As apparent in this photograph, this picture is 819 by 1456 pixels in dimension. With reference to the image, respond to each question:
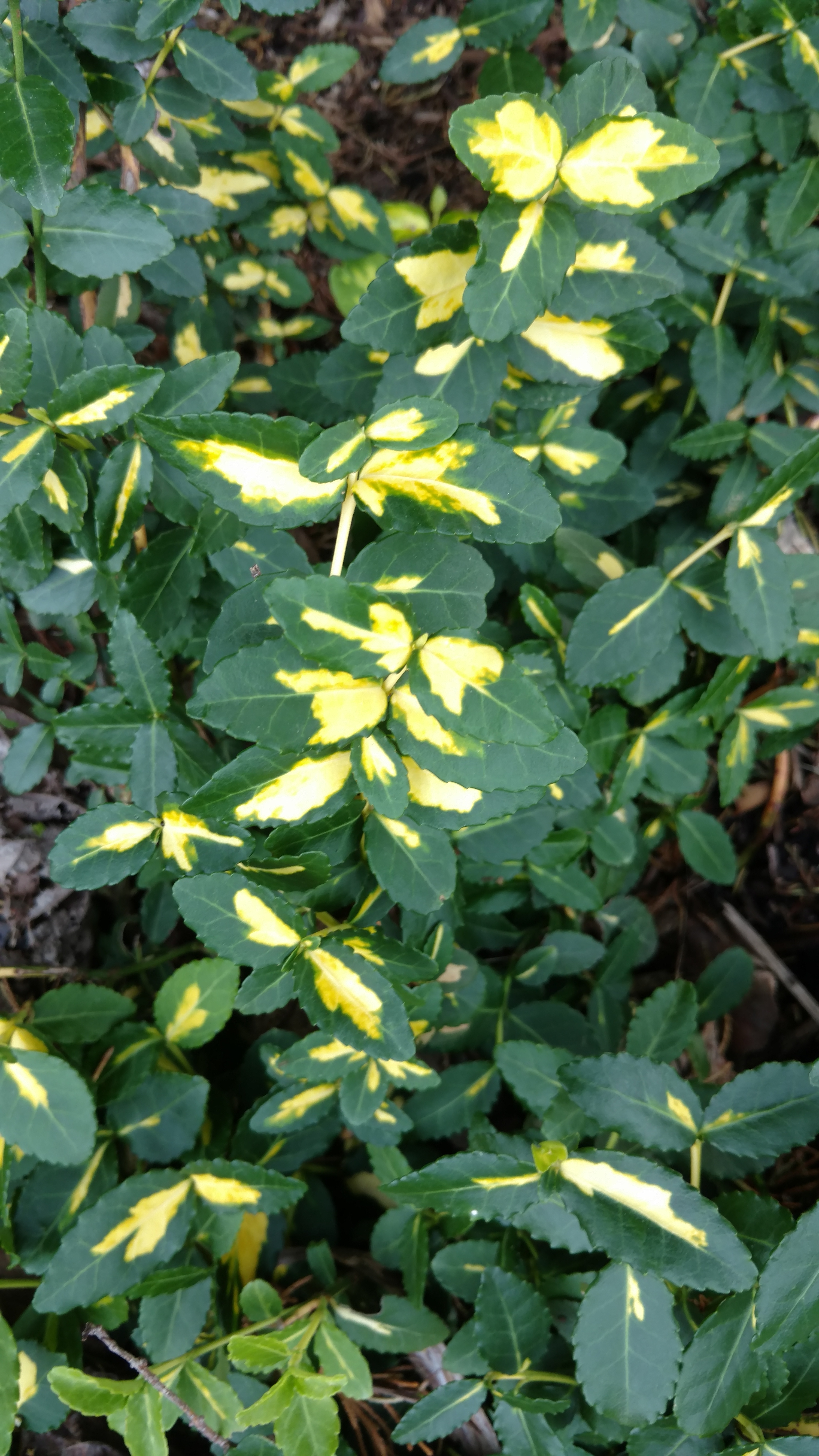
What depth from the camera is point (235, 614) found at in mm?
1083

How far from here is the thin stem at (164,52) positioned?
1.42m

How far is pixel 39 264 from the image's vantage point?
1348 mm

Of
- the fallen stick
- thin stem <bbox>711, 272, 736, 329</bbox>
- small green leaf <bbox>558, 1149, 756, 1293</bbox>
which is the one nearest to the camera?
small green leaf <bbox>558, 1149, 756, 1293</bbox>

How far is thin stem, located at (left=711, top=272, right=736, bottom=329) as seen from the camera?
5.59ft

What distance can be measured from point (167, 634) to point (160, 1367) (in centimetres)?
114

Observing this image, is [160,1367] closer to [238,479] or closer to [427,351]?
[238,479]

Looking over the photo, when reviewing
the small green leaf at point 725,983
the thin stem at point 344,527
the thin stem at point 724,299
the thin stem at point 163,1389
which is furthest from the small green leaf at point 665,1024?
the thin stem at point 724,299

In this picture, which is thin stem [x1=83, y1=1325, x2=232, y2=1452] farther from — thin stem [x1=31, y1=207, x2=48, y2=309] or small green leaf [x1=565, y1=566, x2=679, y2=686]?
thin stem [x1=31, y1=207, x2=48, y2=309]

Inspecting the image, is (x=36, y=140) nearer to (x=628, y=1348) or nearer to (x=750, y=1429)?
(x=628, y=1348)

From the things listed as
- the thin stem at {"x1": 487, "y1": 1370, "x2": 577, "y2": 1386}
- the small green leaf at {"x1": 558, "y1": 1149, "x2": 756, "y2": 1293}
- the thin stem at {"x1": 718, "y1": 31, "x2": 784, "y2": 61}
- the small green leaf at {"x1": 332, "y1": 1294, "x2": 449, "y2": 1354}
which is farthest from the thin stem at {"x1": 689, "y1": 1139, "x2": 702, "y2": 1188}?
the thin stem at {"x1": 718, "y1": 31, "x2": 784, "y2": 61}

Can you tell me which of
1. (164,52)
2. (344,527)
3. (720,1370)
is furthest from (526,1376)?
(164,52)

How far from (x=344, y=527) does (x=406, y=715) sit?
0.23 metres

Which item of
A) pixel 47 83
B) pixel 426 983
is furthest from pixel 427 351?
pixel 426 983

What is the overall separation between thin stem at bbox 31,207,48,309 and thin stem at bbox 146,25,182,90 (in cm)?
32
